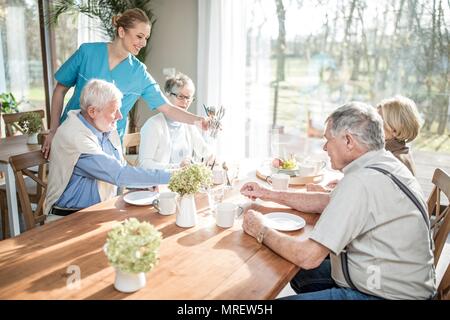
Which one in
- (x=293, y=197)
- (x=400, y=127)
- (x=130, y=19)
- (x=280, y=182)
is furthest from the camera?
(x=130, y=19)

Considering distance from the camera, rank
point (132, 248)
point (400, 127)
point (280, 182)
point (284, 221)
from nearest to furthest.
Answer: point (132, 248) → point (284, 221) → point (280, 182) → point (400, 127)

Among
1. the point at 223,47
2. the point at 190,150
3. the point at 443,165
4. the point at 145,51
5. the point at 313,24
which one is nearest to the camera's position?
the point at 190,150

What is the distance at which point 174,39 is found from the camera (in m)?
4.55

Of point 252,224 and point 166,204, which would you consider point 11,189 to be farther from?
point 252,224

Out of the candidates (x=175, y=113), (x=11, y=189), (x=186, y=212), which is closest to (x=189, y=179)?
(x=186, y=212)

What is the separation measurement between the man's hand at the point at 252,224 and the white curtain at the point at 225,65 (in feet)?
8.08

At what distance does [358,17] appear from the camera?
12.1ft

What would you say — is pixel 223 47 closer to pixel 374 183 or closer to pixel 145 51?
pixel 145 51

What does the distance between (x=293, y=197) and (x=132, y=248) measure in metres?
0.98

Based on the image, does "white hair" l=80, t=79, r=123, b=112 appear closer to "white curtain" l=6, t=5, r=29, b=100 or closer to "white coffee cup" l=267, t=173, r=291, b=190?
"white coffee cup" l=267, t=173, r=291, b=190

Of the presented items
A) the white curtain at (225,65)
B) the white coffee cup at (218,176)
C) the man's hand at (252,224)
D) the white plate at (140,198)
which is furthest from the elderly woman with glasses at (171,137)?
the white curtain at (225,65)

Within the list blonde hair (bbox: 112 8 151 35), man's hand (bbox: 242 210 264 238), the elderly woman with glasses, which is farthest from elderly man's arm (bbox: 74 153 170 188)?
blonde hair (bbox: 112 8 151 35)
